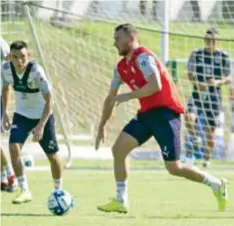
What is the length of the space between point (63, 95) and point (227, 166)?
290 centimetres

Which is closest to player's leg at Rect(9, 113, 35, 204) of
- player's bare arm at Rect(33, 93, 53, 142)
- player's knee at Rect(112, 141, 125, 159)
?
player's bare arm at Rect(33, 93, 53, 142)

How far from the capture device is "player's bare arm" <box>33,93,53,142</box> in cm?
1270

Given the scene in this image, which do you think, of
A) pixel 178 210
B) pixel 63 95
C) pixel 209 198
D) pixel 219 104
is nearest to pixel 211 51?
pixel 219 104

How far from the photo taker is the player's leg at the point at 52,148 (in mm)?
13234

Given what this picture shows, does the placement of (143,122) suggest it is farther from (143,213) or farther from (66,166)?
(66,166)

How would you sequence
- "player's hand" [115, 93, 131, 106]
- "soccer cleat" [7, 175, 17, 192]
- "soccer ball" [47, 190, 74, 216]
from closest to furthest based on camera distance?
"player's hand" [115, 93, 131, 106] → "soccer ball" [47, 190, 74, 216] → "soccer cleat" [7, 175, 17, 192]

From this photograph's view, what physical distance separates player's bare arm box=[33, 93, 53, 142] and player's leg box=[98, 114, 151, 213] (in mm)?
950

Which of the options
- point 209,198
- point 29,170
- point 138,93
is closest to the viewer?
point 138,93

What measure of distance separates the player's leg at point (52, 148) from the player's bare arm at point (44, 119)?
33cm

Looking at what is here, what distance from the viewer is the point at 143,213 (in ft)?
39.6

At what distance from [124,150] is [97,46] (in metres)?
9.02

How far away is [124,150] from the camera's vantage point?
12.1m

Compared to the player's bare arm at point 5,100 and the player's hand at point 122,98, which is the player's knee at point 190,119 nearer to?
the player's bare arm at point 5,100

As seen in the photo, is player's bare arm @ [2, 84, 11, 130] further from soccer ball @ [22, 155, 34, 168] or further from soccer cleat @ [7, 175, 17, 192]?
soccer ball @ [22, 155, 34, 168]
